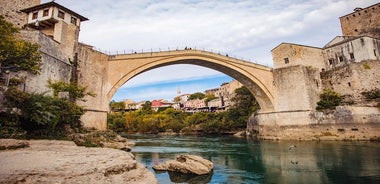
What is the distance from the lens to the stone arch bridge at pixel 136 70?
14.7 m

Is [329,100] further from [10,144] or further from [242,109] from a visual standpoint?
[10,144]

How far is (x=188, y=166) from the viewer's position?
8.27 meters

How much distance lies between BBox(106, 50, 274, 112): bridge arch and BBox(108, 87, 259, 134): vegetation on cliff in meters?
6.23

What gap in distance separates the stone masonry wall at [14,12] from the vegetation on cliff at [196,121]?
960 inches

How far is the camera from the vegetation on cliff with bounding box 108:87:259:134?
29828 millimetres

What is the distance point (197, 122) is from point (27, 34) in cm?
3000

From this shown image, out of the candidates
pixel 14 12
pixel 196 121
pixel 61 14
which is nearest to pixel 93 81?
pixel 61 14

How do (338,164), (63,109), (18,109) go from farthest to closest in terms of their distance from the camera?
(63,109), (338,164), (18,109)

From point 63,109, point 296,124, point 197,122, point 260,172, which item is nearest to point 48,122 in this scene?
point 63,109

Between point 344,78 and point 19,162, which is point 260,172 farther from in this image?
point 344,78

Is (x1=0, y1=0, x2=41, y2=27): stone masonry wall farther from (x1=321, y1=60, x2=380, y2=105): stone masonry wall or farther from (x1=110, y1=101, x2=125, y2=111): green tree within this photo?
(x1=110, y1=101, x2=125, y2=111): green tree

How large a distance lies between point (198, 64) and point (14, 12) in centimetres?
1491

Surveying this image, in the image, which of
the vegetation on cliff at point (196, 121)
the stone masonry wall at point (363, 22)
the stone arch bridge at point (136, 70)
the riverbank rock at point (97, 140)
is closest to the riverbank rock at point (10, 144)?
the riverbank rock at point (97, 140)

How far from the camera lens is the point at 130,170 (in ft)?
16.2
